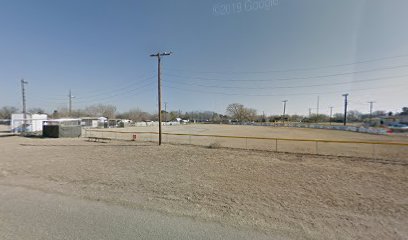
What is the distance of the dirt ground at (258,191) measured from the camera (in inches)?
144

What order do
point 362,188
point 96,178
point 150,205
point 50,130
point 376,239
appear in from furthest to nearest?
point 50,130, point 96,178, point 362,188, point 150,205, point 376,239

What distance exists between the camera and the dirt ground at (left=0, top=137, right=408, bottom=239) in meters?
3.66

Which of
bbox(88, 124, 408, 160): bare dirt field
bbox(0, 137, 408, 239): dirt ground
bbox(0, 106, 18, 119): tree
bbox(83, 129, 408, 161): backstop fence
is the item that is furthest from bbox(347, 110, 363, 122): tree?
bbox(0, 106, 18, 119): tree

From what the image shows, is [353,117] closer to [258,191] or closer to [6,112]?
[258,191]

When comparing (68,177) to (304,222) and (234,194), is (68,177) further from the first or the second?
(304,222)

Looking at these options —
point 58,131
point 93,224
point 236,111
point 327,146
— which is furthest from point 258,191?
point 236,111

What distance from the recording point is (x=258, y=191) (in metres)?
5.49

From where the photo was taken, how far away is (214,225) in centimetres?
349

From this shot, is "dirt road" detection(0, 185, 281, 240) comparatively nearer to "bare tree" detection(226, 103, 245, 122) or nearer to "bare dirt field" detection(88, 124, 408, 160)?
"bare dirt field" detection(88, 124, 408, 160)

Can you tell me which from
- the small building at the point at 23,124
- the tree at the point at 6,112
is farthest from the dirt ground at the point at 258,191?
the tree at the point at 6,112

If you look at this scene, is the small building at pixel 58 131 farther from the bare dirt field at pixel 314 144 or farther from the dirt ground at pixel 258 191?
the dirt ground at pixel 258 191

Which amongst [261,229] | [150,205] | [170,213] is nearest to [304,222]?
[261,229]

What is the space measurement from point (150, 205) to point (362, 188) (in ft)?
22.3

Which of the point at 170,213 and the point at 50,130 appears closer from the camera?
the point at 170,213
